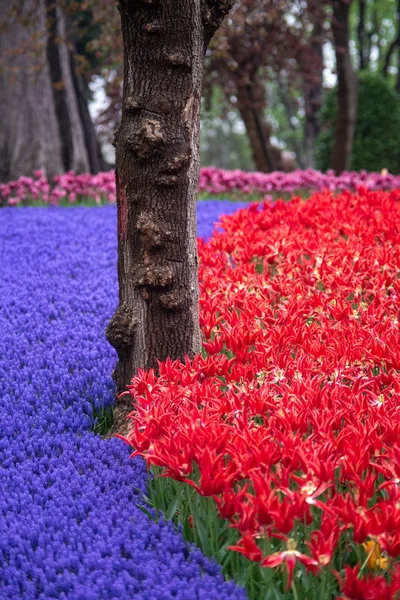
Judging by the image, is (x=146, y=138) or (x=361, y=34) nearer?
(x=146, y=138)

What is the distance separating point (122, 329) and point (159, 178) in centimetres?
79

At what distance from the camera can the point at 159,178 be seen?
3.52 m

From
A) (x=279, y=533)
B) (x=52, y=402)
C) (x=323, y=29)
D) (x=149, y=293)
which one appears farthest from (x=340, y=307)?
(x=323, y=29)

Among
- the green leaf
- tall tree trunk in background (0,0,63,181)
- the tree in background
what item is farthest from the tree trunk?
tall tree trunk in background (0,0,63,181)

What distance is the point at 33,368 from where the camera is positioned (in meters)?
4.03

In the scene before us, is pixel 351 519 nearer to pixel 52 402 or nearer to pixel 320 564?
pixel 320 564

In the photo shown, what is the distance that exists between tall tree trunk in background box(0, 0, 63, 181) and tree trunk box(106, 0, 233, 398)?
877 cm

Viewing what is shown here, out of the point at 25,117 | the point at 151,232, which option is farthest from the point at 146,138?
the point at 25,117

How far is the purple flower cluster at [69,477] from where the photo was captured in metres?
2.28

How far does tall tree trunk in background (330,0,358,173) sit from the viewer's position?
45.0 feet

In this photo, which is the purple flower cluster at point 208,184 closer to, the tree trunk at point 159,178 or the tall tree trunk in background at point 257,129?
the tall tree trunk in background at point 257,129

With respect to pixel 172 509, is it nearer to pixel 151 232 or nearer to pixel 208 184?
pixel 151 232

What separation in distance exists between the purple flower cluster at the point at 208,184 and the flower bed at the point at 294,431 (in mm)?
6435

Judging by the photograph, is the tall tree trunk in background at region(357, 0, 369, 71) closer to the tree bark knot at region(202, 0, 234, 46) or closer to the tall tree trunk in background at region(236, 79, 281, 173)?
the tall tree trunk in background at region(236, 79, 281, 173)
